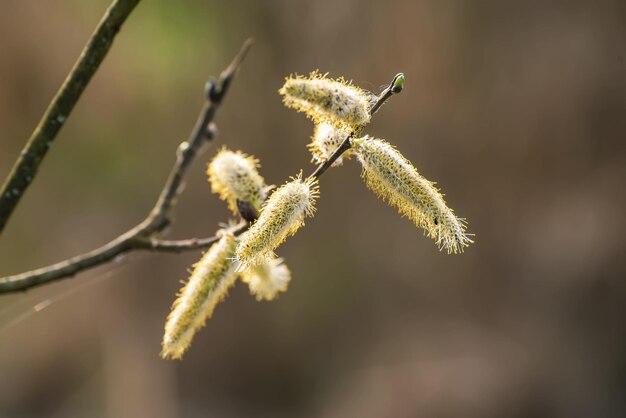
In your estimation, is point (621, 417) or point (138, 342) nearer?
point (621, 417)

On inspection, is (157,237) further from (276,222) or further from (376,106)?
(376,106)

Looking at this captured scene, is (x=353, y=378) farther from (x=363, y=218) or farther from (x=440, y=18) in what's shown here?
(x=440, y=18)

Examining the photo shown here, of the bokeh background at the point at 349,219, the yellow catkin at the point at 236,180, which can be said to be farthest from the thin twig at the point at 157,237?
the bokeh background at the point at 349,219

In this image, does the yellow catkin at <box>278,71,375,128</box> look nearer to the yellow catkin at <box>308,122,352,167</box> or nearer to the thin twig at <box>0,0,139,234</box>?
the yellow catkin at <box>308,122,352,167</box>


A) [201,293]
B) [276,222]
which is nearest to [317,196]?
[276,222]

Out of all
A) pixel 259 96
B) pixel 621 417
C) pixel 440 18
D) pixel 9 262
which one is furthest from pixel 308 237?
pixel 621 417
